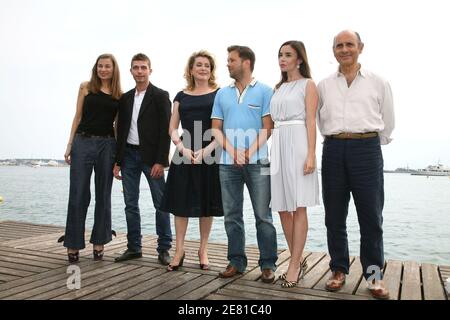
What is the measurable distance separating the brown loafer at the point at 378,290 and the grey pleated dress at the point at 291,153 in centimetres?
67

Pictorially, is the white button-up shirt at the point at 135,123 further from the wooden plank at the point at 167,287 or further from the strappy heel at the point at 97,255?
the wooden plank at the point at 167,287

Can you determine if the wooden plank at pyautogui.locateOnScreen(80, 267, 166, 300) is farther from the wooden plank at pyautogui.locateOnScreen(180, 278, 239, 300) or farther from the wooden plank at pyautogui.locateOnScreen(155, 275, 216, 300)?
the wooden plank at pyautogui.locateOnScreen(180, 278, 239, 300)

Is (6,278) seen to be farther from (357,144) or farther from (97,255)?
(357,144)

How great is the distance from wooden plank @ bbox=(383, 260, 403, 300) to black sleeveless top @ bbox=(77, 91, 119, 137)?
8.93ft

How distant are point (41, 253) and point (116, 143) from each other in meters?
1.38

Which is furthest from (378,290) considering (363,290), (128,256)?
(128,256)

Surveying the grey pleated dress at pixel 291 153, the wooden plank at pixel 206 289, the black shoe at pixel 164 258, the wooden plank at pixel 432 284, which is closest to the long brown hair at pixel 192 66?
the grey pleated dress at pixel 291 153

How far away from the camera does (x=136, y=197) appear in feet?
12.6

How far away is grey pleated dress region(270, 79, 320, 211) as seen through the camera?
2879mm

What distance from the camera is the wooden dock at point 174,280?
271 centimetres

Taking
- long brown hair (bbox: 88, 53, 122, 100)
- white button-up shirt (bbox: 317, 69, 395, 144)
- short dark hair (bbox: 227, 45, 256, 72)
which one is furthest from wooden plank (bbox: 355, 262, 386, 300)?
long brown hair (bbox: 88, 53, 122, 100)

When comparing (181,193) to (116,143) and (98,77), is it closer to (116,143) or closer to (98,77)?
(116,143)

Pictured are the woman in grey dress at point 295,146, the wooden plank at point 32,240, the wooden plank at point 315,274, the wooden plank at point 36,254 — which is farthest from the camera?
the wooden plank at point 32,240
